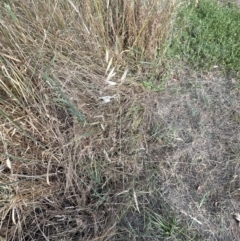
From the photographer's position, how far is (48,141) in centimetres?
176

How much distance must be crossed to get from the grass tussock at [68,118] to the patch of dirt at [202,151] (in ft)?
0.54

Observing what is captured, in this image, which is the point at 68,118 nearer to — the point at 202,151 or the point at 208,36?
the point at 202,151

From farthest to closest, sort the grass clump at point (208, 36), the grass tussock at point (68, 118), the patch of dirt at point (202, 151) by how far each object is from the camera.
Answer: the grass clump at point (208, 36) < the patch of dirt at point (202, 151) < the grass tussock at point (68, 118)

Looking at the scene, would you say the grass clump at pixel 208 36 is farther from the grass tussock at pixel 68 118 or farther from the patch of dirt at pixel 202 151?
the grass tussock at pixel 68 118

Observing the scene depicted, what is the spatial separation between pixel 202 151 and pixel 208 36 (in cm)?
101

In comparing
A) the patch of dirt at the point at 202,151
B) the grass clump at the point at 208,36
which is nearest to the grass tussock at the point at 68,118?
the patch of dirt at the point at 202,151

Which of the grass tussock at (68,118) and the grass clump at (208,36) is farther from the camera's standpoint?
the grass clump at (208,36)

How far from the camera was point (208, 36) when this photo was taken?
2492mm

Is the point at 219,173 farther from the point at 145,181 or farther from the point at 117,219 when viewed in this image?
the point at 117,219

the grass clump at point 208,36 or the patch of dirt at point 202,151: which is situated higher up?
the grass clump at point 208,36

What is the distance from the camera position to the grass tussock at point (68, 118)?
5.42 feet

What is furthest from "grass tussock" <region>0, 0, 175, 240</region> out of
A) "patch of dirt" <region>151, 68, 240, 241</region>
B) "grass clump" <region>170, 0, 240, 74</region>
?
"grass clump" <region>170, 0, 240, 74</region>

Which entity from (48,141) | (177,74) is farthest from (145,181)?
(177,74)

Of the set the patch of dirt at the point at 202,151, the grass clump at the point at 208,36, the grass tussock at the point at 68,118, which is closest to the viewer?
the grass tussock at the point at 68,118
